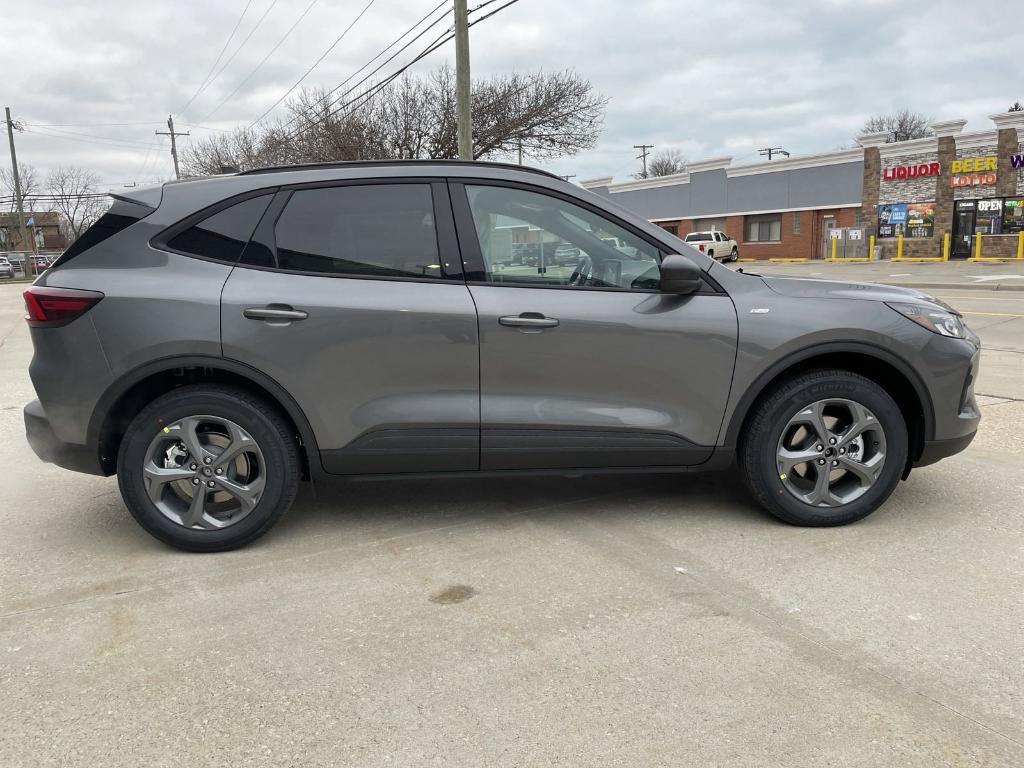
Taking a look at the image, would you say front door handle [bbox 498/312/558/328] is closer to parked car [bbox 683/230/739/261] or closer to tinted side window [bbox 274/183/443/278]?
tinted side window [bbox 274/183/443/278]

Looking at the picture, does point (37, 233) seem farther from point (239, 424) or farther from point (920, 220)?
point (239, 424)

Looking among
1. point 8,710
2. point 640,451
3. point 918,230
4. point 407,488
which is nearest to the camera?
point 8,710

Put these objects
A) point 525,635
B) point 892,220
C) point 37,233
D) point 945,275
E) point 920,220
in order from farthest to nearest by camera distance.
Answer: point 37,233 → point 892,220 → point 920,220 → point 945,275 → point 525,635

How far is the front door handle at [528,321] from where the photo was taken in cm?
364

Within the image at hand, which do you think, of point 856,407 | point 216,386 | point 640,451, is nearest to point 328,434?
point 216,386

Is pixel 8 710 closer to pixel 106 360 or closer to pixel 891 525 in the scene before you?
pixel 106 360

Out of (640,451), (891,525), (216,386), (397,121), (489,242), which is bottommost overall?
(891,525)

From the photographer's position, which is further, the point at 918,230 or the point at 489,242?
the point at 918,230

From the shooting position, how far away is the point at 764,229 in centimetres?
4716

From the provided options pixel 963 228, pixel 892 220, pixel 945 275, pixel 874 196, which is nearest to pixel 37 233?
pixel 874 196

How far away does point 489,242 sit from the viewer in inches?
148

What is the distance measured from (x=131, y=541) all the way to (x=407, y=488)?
4.84ft

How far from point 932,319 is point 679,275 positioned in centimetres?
129

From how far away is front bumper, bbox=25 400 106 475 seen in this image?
367cm
